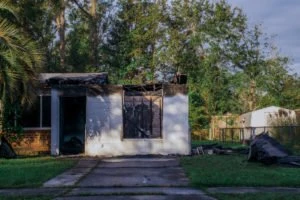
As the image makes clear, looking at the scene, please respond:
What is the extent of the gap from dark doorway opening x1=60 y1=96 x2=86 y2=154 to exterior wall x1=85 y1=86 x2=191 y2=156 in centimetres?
156

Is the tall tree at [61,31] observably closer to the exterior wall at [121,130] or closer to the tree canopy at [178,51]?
the tree canopy at [178,51]

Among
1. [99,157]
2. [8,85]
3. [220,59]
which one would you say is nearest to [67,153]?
[99,157]

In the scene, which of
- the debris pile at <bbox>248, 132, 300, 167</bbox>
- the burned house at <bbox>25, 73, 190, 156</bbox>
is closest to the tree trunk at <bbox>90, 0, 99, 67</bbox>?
the burned house at <bbox>25, 73, 190, 156</bbox>

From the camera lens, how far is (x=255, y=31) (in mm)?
46312

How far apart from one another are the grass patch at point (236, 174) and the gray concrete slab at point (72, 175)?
2.78 metres

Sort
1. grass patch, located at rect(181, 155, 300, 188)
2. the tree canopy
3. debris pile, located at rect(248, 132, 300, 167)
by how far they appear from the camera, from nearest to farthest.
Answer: grass patch, located at rect(181, 155, 300, 188)
debris pile, located at rect(248, 132, 300, 167)
the tree canopy

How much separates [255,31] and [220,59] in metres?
4.92

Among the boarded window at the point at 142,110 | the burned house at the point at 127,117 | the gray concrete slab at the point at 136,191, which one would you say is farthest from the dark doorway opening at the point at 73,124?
the gray concrete slab at the point at 136,191

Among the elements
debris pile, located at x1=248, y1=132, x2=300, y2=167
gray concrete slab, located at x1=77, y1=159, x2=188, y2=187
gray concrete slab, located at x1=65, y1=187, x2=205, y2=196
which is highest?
debris pile, located at x1=248, y1=132, x2=300, y2=167

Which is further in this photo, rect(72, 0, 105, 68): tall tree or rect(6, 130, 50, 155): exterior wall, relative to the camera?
rect(72, 0, 105, 68): tall tree

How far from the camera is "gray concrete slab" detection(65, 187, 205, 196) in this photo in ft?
34.5

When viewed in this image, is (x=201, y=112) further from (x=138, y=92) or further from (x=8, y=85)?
(x=8, y=85)

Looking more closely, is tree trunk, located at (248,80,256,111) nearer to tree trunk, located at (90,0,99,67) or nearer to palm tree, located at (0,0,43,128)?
tree trunk, located at (90,0,99,67)

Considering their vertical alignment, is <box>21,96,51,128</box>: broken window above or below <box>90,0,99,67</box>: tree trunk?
below
